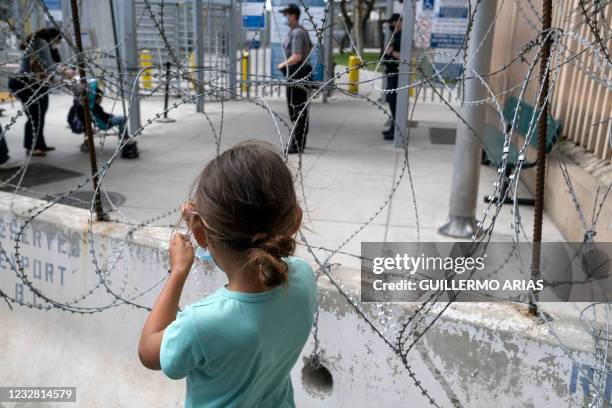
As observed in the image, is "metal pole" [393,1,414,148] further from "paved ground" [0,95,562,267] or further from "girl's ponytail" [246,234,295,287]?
"girl's ponytail" [246,234,295,287]

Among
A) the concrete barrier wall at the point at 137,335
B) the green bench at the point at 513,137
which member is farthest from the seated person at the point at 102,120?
the green bench at the point at 513,137

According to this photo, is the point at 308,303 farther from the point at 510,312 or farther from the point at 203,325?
the point at 510,312

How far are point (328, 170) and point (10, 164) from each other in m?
3.66

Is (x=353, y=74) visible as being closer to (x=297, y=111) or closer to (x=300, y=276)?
(x=297, y=111)

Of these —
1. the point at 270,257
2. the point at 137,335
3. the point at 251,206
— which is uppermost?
the point at 251,206

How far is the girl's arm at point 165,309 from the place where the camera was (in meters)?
1.40

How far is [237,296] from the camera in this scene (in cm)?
135

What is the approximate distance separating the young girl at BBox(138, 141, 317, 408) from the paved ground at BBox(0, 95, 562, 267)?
2729 millimetres

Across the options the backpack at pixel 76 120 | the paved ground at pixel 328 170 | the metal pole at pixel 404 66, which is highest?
the metal pole at pixel 404 66

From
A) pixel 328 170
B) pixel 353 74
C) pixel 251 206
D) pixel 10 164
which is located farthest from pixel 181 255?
pixel 353 74

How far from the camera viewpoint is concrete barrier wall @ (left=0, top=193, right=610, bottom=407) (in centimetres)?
218

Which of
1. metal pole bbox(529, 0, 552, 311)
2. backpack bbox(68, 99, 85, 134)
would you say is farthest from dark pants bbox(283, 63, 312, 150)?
backpack bbox(68, 99, 85, 134)

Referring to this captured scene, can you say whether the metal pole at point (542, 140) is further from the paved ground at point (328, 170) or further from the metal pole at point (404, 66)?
the metal pole at point (404, 66)

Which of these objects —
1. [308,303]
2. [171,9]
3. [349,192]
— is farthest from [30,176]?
[171,9]
